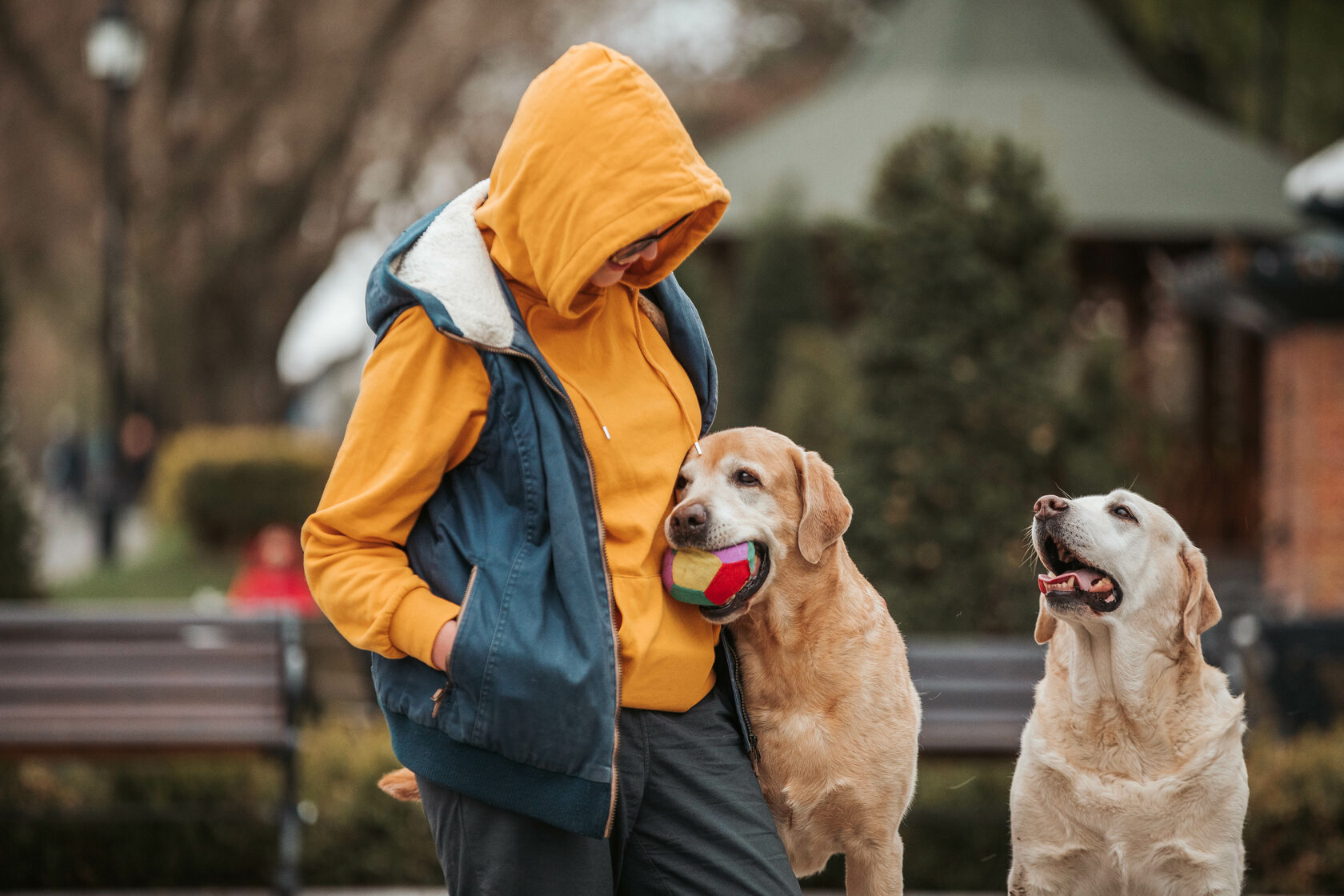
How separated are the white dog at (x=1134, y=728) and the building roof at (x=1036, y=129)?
1225cm

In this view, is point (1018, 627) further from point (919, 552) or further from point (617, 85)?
point (617, 85)

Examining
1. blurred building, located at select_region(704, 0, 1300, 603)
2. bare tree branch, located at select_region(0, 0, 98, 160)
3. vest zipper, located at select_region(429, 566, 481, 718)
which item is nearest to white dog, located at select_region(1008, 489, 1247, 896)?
vest zipper, located at select_region(429, 566, 481, 718)

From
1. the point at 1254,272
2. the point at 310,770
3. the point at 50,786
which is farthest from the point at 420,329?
the point at 1254,272

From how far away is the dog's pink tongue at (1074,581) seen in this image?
8.54 ft

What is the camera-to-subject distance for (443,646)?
2424 mm

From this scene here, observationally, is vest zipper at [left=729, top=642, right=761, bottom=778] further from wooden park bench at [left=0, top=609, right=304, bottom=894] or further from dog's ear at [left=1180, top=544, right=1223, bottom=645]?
wooden park bench at [left=0, top=609, right=304, bottom=894]

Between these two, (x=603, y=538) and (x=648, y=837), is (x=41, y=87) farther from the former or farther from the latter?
(x=648, y=837)

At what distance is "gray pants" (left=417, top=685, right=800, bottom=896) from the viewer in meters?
2.49

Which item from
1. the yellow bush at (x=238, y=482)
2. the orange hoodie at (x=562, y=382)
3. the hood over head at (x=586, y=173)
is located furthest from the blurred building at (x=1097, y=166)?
the hood over head at (x=586, y=173)

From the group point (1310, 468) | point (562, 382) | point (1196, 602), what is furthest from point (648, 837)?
point (1310, 468)

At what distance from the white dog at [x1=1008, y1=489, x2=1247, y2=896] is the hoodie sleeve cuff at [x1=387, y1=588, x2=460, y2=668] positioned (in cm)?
112

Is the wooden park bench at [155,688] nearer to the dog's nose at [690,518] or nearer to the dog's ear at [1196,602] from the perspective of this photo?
the dog's nose at [690,518]

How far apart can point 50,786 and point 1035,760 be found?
4.81 m

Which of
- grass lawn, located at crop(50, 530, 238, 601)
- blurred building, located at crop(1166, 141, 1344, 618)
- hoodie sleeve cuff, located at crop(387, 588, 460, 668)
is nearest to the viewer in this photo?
hoodie sleeve cuff, located at crop(387, 588, 460, 668)
